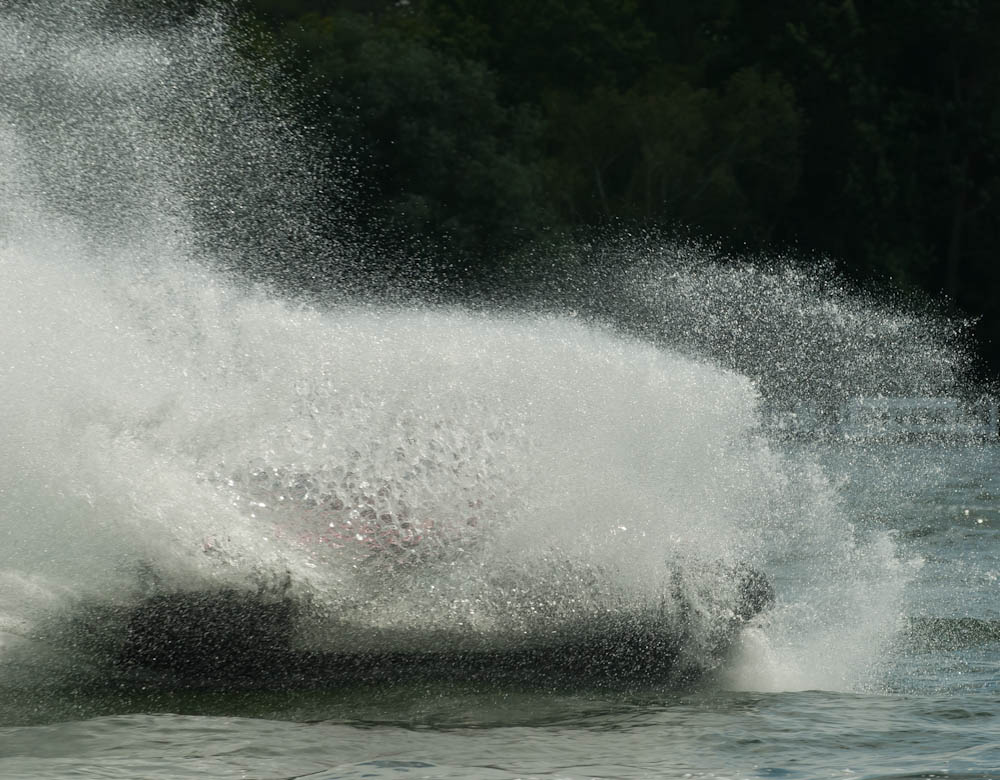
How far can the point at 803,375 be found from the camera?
25.2 metres

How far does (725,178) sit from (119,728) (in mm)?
38977

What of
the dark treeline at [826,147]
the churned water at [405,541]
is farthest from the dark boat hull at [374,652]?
the dark treeline at [826,147]

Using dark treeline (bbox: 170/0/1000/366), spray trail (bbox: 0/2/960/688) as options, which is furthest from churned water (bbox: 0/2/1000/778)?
dark treeline (bbox: 170/0/1000/366)

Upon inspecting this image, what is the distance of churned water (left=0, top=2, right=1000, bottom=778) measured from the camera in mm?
5590

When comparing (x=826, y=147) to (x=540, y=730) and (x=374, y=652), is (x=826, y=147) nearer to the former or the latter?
(x=374, y=652)

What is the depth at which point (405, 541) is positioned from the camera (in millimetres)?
6305

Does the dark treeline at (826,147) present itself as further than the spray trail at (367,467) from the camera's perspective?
Yes

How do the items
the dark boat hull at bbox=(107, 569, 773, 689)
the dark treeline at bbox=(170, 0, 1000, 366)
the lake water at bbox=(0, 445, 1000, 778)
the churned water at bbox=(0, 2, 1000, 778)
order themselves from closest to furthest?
the lake water at bbox=(0, 445, 1000, 778)
the churned water at bbox=(0, 2, 1000, 778)
the dark boat hull at bbox=(107, 569, 773, 689)
the dark treeline at bbox=(170, 0, 1000, 366)

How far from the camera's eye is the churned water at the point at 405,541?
5.59m

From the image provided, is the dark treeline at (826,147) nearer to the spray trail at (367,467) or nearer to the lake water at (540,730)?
the spray trail at (367,467)

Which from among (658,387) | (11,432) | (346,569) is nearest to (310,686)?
(346,569)

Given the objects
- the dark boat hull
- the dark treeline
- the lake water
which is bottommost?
the lake water

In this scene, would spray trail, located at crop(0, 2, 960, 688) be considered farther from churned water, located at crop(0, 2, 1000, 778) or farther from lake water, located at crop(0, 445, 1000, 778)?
lake water, located at crop(0, 445, 1000, 778)

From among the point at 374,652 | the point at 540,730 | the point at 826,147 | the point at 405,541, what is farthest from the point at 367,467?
the point at 826,147
